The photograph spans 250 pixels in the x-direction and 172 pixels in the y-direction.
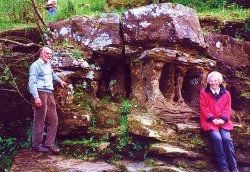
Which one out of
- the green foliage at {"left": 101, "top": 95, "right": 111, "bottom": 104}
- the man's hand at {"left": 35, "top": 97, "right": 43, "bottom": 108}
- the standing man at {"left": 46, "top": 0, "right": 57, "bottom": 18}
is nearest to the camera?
the man's hand at {"left": 35, "top": 97, "right": 43, "bottom": 108}

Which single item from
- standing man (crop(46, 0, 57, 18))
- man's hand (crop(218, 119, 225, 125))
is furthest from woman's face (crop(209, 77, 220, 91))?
standing man (crop(46, 0, 57, 18))

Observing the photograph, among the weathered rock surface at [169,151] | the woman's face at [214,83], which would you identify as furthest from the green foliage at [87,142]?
the woman's face at [214,83]

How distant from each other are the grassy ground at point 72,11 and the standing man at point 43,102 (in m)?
2.60

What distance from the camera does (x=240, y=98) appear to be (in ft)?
25.2

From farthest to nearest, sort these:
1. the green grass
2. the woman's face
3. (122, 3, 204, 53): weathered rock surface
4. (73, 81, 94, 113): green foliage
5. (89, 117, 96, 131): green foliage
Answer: the green grass < (122, 3, 204, 53): weathered rock surface < (73, 81, 94, 113): green foliage < (89, 117, 96, 131): green foliage < the woman's face

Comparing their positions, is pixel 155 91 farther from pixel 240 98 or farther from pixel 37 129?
pixel 37 129

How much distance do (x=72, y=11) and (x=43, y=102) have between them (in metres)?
3.83

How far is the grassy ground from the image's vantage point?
Answer: 880 centimetres

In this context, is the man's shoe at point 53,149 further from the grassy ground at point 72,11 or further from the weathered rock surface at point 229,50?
the weathered rock surface at point 229,50

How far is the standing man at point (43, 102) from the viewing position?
241 inches

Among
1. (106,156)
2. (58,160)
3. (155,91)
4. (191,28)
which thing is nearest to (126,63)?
(155,91)

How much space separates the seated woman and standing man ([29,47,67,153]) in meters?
2.94

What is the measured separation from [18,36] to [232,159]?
18.5 ft

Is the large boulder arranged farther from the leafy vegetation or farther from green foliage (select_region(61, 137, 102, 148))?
the leafy vegetation
